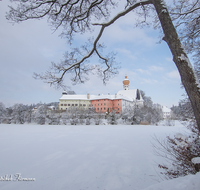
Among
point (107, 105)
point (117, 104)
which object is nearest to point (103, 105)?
point (107, 105)

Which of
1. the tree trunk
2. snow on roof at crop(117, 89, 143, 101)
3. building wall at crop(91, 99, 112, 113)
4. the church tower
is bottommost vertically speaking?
the tree trunk

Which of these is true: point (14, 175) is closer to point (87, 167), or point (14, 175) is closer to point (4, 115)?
point (87, 167)

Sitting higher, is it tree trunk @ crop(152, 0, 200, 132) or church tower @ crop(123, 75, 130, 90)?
church tower @ crop(123, 75, 130, 90)

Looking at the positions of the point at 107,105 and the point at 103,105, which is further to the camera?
the point at 103,105

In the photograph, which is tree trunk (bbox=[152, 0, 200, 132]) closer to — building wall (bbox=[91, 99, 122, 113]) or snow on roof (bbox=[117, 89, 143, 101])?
building wall (bbox=[91, 99, 122, 113])

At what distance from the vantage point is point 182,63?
2123 mm

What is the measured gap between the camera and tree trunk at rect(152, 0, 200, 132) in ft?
6.30

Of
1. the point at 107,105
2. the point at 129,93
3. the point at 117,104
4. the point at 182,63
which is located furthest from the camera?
the point at 129,93

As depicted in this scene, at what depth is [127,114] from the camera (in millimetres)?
28734

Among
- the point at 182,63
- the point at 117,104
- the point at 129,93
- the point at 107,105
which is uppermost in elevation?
the point at 129,93

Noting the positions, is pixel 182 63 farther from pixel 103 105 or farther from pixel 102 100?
pixel 102 100

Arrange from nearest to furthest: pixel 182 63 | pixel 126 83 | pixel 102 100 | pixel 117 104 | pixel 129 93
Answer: pixel 182 63
pixel 117 104
pixel 102 100
pixel 129 93
pixel 126 83

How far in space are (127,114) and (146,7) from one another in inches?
1023

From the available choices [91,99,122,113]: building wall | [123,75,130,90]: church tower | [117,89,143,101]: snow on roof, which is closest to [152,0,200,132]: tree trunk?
[91,99,122,113]: building wall
